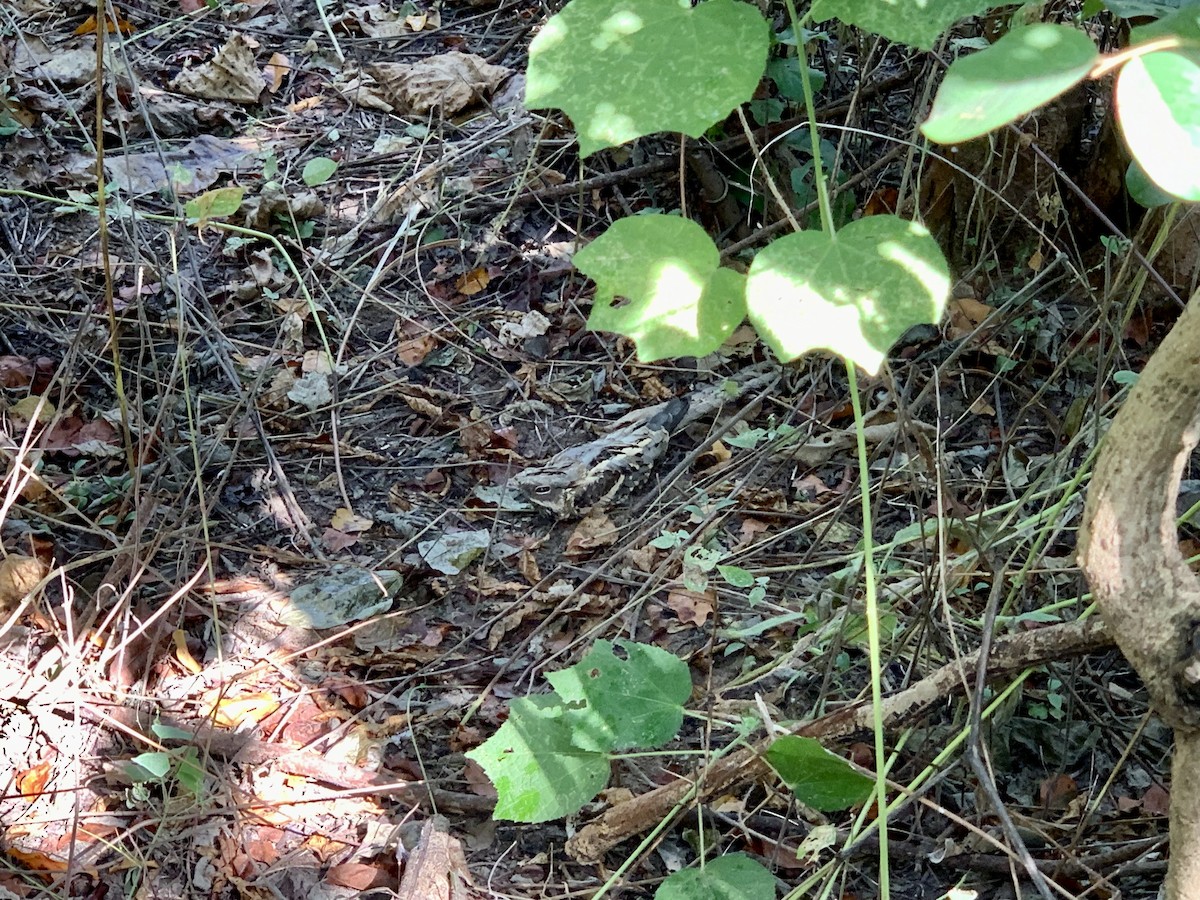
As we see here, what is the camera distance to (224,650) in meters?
1.99

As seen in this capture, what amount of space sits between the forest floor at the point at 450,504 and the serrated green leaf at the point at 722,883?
0.12 meters

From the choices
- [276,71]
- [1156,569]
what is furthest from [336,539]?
[276,71]

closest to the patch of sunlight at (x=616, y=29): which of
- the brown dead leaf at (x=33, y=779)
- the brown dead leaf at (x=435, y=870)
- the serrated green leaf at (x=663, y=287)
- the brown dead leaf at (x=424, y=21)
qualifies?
the serrated green leaf at (x=663, y=287)

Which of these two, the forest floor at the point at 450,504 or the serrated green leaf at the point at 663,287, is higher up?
the serrated green leaf at the point at 663,287

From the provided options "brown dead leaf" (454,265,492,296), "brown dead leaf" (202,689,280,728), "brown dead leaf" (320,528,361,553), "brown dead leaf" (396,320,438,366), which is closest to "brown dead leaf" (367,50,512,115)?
"brown dead leaf" (454,265,492,296)

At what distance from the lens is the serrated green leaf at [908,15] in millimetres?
783

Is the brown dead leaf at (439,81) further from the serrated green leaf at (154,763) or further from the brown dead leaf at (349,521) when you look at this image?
the serrated green leaf at (154,763)

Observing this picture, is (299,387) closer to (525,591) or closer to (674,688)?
(525,591)

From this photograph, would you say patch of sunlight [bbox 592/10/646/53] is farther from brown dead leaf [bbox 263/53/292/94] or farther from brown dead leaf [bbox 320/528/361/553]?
brown dead leaf [bbox 263/53/292/94]

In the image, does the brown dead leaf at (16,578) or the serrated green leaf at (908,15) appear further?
the brown dead leaf at (16,578)

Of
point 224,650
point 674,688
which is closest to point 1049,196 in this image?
point 674,688

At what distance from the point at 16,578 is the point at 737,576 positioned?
4.55ft

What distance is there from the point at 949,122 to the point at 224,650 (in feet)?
5.97

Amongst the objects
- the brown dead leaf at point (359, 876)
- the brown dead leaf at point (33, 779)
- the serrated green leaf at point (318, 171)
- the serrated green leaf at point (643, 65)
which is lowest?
the brown dead leaf at point (33, 779)
